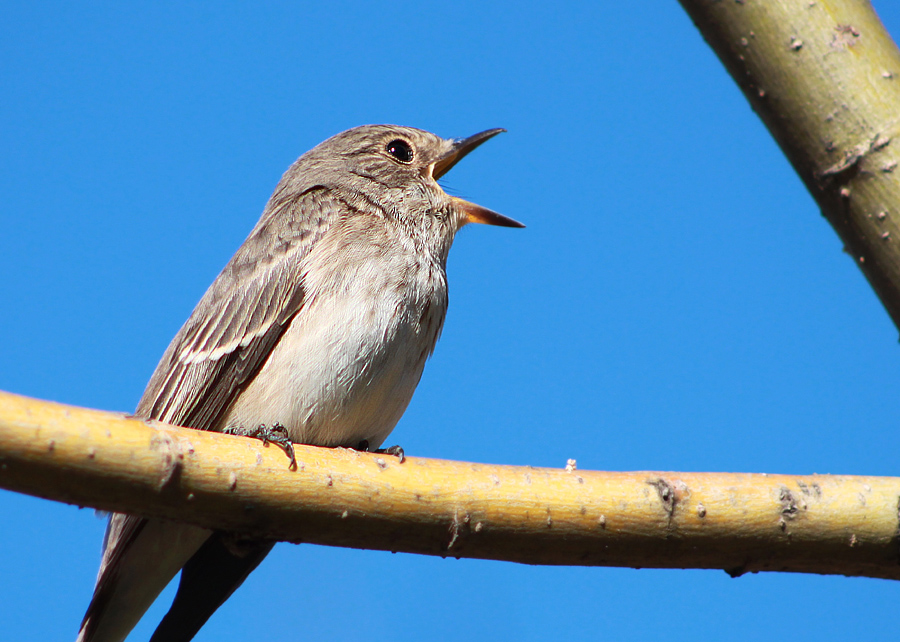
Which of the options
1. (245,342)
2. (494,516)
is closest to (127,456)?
(494,516)

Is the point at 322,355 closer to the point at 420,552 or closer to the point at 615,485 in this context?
the point at 420,552

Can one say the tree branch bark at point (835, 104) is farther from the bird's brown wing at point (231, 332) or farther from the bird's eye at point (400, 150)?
the bird's eye at point (400, 150)

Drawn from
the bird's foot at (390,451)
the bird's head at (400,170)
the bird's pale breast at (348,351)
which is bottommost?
the bird's foot at (390,451)

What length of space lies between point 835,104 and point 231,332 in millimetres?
3727

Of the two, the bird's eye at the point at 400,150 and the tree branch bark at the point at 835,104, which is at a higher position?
the bird's eye at the point at 400,150

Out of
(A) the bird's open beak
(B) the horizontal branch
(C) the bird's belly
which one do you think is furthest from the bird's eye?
(B) the horizontal branch

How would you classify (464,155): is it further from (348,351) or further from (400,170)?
(348,351)

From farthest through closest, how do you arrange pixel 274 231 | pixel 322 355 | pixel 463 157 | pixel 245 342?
pixel 463 157
pixel 274 231
pixel 245 342
pixel 322 355

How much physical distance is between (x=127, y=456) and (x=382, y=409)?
211 centimetres

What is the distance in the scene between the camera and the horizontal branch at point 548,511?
314 centimetres

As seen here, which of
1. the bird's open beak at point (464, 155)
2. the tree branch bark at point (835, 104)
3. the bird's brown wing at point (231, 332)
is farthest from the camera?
the bird's open beak at point (464, 155)

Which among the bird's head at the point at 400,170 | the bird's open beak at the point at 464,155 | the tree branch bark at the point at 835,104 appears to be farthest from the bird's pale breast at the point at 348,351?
the tree branch bark at the point at 835,104

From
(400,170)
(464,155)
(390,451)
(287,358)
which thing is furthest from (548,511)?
(464,155)

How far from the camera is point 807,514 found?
3211 mm
